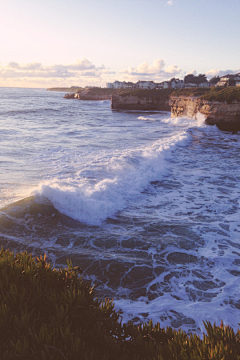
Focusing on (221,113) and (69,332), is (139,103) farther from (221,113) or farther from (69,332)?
(69,332)

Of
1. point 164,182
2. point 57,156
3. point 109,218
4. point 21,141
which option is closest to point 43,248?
point 109,218

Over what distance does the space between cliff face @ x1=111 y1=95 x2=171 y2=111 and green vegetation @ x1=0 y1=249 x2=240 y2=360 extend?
282 feet

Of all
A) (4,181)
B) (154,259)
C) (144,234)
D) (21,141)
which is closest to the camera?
(154,259)

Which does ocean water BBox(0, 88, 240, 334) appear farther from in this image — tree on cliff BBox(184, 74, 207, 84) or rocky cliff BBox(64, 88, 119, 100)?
rocky cliff BBox(64, 88, 119, 100)

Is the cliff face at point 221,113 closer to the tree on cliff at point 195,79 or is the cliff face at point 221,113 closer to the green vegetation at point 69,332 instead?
the green vegetation at point 69,332

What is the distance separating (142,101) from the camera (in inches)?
3344

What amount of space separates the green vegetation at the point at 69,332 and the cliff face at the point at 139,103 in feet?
282

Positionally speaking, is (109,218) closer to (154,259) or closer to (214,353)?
(154,259)

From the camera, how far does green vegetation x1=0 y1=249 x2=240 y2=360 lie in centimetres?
246

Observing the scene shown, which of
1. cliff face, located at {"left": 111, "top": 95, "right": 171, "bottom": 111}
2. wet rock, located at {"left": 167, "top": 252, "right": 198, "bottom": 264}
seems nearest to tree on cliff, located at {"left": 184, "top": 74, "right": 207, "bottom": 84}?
cliff face, located at {"left": 111, "top": 95, "right": 171, "bottom": 111}

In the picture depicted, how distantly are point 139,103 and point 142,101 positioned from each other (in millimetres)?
1248

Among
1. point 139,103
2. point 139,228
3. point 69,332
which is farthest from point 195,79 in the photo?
point 69,332

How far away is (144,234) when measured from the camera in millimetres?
7605

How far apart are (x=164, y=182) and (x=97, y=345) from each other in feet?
35.9
